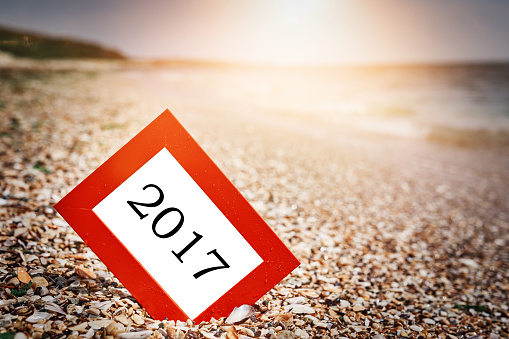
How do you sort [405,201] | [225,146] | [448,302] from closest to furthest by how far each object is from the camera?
[448,302] < [405,201] < [225,146]

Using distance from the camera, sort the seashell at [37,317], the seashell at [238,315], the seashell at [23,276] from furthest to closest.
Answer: the seashell at [23,276] < the seashell at [238,315] < the seashell at [37,317]

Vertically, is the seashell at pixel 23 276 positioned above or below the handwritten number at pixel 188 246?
above

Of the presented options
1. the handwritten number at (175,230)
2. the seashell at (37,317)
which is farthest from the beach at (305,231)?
the handwritten number at (175,230)

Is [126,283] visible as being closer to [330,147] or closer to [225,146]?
[225,146]

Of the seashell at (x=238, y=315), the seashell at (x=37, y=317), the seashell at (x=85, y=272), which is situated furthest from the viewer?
the seashell at (x=85, y=272)

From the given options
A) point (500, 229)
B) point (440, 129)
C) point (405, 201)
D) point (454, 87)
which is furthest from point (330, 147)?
point (454, 87)

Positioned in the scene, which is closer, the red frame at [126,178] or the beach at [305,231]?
the red frame at [126,178]

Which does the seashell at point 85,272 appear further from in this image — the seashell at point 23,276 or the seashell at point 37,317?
the seashell at point 37,317
